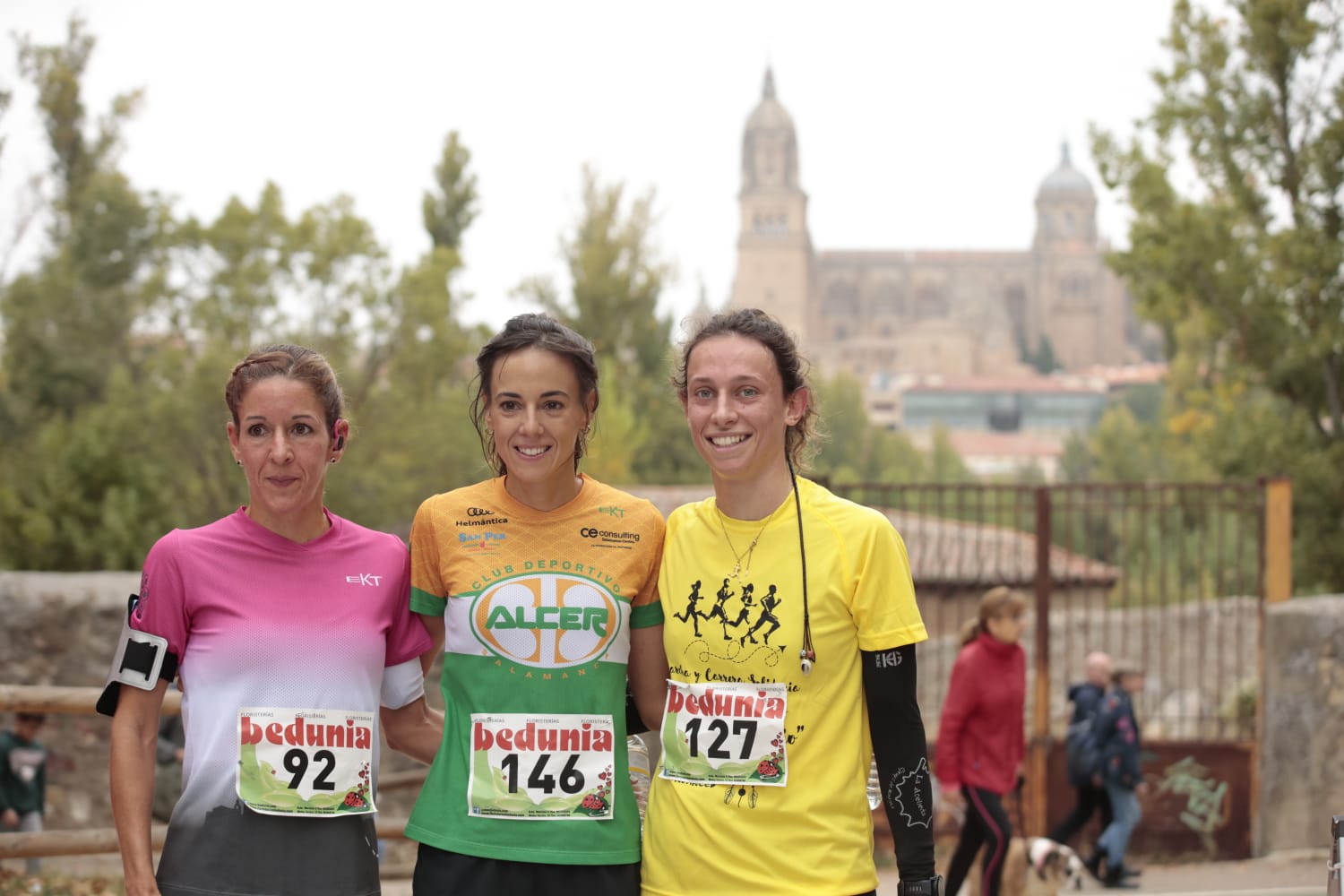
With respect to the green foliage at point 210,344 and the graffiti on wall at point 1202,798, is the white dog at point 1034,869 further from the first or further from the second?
the green foliage at point 210,344

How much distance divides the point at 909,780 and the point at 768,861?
297mm

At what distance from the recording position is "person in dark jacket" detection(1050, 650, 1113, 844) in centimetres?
820

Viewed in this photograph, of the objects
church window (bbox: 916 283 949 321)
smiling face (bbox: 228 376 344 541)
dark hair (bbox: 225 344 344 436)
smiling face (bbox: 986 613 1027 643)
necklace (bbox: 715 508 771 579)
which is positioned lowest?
smiling face (bbox: 986 613 1027 643)

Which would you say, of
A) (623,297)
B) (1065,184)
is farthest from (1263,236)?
(1065,184)

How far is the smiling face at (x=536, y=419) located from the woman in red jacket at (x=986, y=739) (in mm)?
3991

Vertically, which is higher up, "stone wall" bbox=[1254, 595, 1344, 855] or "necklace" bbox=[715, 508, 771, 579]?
"necklace" bbox=[715, 508, 771, 579]

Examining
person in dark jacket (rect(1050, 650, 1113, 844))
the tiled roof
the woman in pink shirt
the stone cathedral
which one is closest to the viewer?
the woman in pink shirt

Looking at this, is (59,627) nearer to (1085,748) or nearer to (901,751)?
(1085,748)

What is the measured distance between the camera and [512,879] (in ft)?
8.37

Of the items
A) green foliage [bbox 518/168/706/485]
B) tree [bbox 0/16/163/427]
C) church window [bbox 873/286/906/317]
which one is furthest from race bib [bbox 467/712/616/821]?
church window [bbox 873/286/906/317]

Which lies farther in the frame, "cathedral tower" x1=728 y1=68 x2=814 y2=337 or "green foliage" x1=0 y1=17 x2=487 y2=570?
"cathedral tower" x1=728 y1=68 x2=814 y2=337

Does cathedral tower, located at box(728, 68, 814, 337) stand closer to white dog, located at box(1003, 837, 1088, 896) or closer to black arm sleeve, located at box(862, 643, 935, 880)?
white dog, located at box(1003, 837, 1088, 896)

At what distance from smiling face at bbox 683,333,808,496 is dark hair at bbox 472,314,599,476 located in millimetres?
203

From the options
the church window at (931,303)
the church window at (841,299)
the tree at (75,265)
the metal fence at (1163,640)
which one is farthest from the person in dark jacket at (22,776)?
the church window at (841,299)
